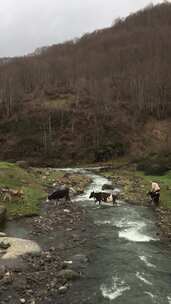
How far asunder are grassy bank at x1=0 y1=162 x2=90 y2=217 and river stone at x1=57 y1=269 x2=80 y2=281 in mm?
11811

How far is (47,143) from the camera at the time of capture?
8712 centimetres

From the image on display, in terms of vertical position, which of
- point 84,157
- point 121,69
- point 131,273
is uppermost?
point 121,69

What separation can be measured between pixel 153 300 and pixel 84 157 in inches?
2594

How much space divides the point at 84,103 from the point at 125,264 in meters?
84.5

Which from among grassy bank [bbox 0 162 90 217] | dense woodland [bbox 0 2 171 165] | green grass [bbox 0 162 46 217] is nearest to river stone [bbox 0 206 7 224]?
grassy bank [bbox 0 162 90 217]

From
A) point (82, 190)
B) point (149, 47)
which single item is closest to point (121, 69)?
point (149, 47)

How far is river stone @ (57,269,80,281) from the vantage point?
17.4 metres

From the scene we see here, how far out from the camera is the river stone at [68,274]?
1744cm

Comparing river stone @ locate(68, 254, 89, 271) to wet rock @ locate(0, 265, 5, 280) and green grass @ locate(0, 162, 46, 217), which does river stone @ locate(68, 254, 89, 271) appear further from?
green grass @ locate(0, 162, 46, 217)

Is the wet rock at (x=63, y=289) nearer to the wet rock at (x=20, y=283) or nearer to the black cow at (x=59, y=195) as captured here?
the wet rock at (x=20, y=283)

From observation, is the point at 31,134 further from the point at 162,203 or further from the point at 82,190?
the point at 162,203

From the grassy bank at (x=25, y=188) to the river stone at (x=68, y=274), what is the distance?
38.8 ft

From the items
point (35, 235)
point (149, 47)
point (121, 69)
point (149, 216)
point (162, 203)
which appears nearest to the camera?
point (35, 235)

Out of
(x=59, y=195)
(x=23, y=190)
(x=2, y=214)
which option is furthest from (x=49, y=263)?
(x=23, y=190)
